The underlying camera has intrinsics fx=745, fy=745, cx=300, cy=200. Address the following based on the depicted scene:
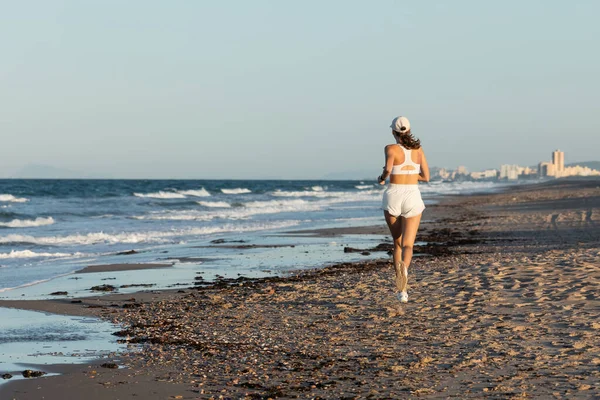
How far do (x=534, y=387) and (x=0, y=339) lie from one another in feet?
14.5

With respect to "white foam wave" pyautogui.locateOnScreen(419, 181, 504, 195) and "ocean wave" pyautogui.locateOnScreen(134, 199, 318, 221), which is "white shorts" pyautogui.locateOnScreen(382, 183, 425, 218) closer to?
"ocean wave" pyautogui.locateOnScreen(134, 199, 318, 221)

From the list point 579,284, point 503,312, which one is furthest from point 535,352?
point 579,284

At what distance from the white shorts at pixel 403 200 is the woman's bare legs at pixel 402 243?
7cm

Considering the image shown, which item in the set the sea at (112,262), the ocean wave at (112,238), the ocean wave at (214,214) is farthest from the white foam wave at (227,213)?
the ocean wave at (112,238)

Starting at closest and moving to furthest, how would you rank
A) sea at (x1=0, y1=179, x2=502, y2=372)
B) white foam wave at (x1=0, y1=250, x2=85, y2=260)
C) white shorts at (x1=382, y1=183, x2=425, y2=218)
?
sea at (x1=0, y1=179, x2=502, y2=372) → white shorts at (x1=382, y1=183, x2=425, y2=218) → white foam wave at (x1=0, y1=250, x2=85, y2=260)

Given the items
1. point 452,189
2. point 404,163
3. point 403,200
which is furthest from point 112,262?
point 452,189

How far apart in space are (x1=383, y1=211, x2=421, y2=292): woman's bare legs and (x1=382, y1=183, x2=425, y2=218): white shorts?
0.07 m

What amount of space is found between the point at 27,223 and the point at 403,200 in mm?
22267

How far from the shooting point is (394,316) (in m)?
6.98

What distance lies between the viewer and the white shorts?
7.50 m

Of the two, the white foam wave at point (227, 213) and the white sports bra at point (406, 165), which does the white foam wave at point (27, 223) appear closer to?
the white foam wave at point (227, 213)

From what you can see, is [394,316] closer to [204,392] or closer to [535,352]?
[535,352]

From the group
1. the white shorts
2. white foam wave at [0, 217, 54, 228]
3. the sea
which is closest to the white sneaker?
the white shorts

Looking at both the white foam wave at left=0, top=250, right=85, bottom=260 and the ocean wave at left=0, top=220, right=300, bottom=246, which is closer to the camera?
the white foam wave at left=0, top=250, right=85, bottom=260
